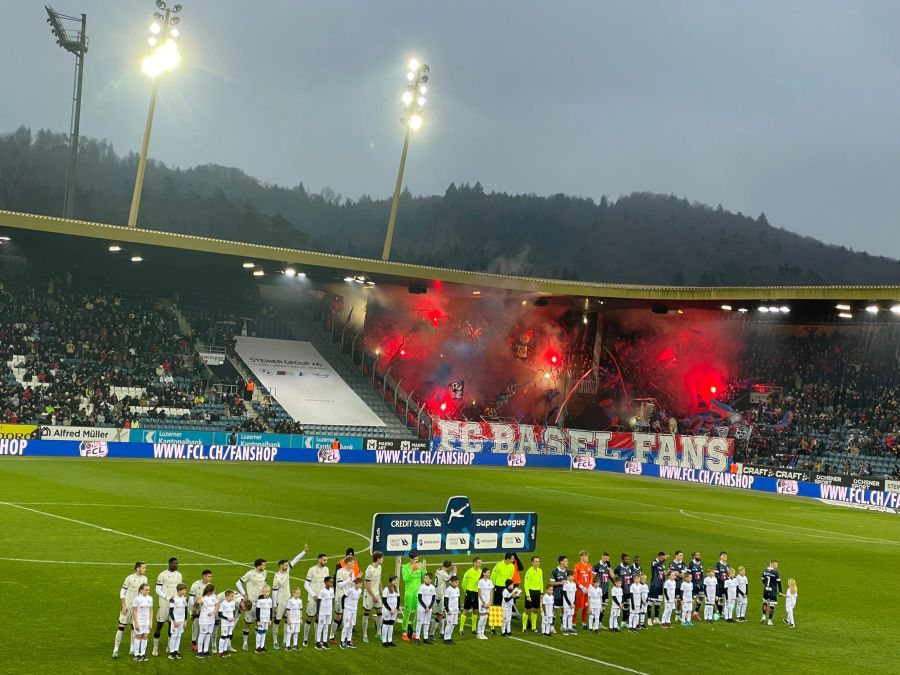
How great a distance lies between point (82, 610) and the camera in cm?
1833

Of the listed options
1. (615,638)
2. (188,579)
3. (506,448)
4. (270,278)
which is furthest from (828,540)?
(270,278)

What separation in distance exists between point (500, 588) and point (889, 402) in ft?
164

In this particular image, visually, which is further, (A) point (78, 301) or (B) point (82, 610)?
(A) point (78, 301)

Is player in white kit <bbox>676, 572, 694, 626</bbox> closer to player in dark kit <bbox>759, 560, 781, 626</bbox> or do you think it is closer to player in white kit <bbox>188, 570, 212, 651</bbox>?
player in dark kit <bbox>759, 560, 781, 626</bbox>

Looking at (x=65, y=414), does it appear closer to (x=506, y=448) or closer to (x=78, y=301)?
(x=78, y=301)

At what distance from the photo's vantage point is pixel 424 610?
60.1ft

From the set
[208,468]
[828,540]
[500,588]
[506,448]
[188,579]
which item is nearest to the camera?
[500,588]

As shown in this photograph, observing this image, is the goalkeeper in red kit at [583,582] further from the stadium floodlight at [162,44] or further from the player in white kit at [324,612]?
the stadium floodlight at [162,44]

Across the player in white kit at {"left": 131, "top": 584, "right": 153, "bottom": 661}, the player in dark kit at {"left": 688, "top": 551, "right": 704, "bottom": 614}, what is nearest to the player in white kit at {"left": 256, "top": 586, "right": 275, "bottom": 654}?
the player in white kit at {"left": 131, "top": 584, "right": 153, "bottom": 661}

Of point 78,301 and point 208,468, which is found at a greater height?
point 78,301

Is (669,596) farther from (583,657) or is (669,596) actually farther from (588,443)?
(588,443)

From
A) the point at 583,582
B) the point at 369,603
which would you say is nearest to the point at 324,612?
the point at 369,603

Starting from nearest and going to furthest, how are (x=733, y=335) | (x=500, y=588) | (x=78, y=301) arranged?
(x=500, y=588) → (x=78, y=301) → (x=733, y=335)

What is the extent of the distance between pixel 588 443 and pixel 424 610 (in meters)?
51.9
